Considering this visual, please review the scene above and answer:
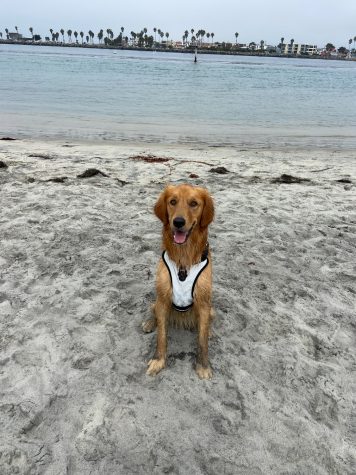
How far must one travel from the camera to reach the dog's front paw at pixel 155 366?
3.27 meters

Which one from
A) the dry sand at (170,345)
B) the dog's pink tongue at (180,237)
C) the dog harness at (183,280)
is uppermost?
the dog's pink tongue at (180,237)

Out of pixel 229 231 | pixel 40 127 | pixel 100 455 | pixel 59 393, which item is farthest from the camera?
pixel 40 127

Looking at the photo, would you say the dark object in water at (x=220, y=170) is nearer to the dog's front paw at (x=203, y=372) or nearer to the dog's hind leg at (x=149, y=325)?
the dog's hind leg at (x=149, y=325)

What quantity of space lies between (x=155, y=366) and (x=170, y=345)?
0.38 metres

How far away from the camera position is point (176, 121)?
18.4 meters

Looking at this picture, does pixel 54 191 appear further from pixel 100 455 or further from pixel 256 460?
pixel 256 460

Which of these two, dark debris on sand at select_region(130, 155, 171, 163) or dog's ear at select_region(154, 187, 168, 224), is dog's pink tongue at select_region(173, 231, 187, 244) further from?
dark debris on sand at select_region(130, 155, 171, 163)

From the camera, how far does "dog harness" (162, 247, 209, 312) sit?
3.24 metres

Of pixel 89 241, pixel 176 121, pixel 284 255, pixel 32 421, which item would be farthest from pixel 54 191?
pixel 176 121

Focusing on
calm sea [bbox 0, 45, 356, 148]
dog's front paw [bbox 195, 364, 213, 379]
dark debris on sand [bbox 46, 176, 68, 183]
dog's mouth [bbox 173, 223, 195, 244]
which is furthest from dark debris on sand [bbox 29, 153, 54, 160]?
dog's front paw [bbox 195, 364, 213, 379]

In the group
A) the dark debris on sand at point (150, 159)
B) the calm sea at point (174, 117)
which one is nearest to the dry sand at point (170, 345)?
the dark debris on sand at point (150, 159)

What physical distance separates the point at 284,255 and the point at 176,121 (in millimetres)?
14533

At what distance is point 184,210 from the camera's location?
3033 millimetres

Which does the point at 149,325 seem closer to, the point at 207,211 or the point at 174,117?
the point at 207,211
